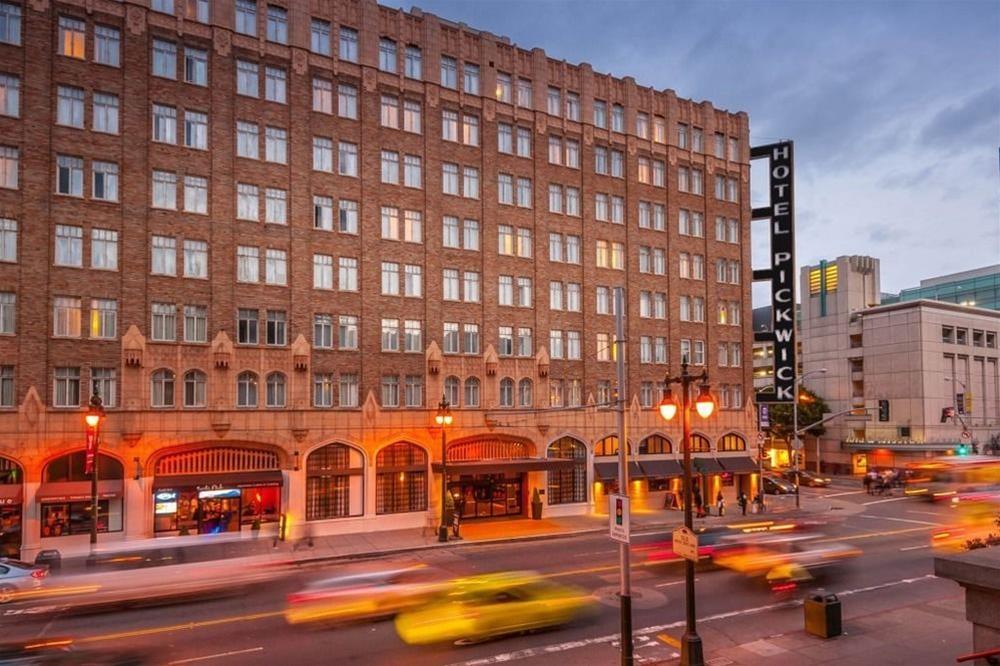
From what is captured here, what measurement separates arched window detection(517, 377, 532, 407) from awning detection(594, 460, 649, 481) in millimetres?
6187

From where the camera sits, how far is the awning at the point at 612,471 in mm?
43625

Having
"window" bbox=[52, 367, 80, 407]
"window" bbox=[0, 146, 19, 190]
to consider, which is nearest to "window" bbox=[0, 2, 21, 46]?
"window" bbox=[0, 146, 19, 190]

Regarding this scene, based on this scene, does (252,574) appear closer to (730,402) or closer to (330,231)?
(330,231)

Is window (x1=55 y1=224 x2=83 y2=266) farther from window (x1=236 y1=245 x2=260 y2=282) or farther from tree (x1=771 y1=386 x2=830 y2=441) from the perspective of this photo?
tree (x1=771 y1=386 x2=830 y2=441)

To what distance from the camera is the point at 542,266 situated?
43.2 metres

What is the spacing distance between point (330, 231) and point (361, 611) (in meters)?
23.4

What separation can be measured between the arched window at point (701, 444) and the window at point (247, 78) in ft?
111

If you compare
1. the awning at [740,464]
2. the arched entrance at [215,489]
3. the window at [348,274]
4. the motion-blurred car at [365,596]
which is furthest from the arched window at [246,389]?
the awning at [740,464]

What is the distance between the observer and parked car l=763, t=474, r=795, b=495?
53.7 metres

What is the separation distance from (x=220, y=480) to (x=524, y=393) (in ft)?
55.4

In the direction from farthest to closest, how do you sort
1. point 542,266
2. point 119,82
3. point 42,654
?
point 542,266, point 119,82, point 42,654

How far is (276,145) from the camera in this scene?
36.5 meters

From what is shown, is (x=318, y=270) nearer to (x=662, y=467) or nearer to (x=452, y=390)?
(x=452, y=390)

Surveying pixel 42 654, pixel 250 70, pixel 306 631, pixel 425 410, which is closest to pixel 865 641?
pixel 306 631
